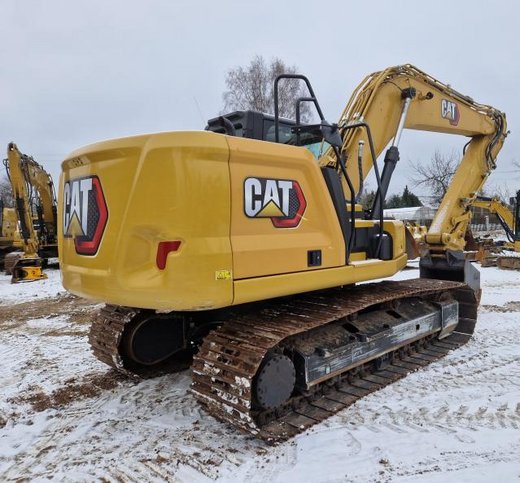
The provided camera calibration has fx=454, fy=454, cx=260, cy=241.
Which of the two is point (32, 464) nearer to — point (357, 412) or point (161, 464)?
point (161, 464)

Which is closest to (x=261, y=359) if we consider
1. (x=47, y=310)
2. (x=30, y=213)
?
(x=47, y=310)

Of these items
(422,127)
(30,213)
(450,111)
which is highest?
(450,111)

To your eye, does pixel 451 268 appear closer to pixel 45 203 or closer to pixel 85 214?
pixel 85 214

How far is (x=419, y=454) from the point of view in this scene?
2941 millimetres

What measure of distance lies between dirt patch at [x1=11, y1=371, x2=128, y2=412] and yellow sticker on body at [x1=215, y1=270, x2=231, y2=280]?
215 cm

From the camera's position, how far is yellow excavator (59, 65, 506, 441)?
272 centimetres

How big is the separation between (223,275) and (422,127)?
4159mm

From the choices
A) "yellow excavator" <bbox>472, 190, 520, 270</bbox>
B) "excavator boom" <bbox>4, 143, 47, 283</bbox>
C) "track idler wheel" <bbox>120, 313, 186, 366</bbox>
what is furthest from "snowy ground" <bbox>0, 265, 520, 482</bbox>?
"yellow excavator" <bbox>472, 190, 520, 270</bbox>

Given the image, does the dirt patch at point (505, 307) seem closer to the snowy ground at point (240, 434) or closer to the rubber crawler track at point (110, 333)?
the snowy ground at point (240, 434)

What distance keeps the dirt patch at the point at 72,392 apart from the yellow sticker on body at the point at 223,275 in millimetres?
2152

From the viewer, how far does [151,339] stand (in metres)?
4.37

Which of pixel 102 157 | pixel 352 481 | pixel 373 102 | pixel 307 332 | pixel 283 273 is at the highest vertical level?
pixel 373 102

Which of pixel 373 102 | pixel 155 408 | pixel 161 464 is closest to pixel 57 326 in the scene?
pixel 155 408

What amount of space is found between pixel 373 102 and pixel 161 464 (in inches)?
158
